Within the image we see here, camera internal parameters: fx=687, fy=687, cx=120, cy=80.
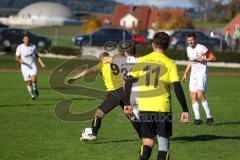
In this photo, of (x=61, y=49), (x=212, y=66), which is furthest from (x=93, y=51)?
(x=212, y=66)

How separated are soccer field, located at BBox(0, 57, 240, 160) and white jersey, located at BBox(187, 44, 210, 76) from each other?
52.2 inches

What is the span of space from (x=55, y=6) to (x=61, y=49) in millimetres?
135792

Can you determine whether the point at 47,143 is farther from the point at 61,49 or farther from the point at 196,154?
the point at 61,49

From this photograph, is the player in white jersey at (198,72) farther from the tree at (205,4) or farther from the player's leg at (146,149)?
the tree at (205,4)

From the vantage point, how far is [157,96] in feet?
33.1

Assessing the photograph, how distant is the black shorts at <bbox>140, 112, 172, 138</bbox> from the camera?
10.0 metres

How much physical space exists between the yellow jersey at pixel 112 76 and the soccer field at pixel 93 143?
1176 mm

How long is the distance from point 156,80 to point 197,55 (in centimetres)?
701

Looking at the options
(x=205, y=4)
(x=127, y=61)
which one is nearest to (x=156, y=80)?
(x=127, y=61)

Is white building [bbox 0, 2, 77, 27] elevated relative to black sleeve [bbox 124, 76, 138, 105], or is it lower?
lower

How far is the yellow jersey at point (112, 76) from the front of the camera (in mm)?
13758

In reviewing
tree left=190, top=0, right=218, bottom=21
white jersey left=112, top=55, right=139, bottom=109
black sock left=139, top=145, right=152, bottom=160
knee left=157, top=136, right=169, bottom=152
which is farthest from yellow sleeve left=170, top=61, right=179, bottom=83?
tree left=190, top=0, right=218, bottom=21

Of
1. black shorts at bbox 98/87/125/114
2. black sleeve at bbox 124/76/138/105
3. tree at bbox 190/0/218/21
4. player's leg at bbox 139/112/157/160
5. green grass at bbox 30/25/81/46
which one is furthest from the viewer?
tree at bbox 190/0/218/21

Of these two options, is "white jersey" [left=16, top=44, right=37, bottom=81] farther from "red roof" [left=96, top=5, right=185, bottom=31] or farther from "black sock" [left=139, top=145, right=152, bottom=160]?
"red roof" [left=96, top=5, right=185, bottom=31]
